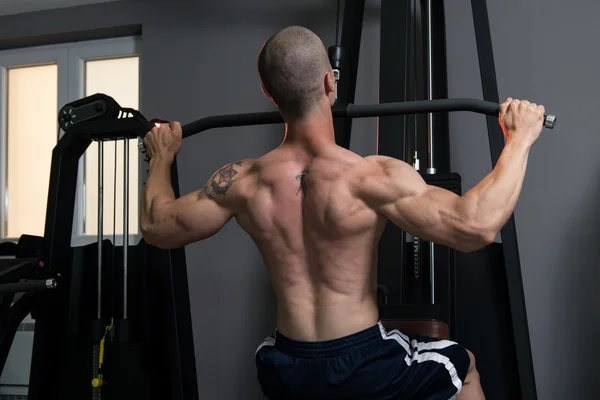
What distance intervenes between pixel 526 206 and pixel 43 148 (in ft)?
9.30

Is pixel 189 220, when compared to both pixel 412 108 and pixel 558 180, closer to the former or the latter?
pixel 412 108

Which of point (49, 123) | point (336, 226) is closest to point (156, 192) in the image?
point (336, 226)

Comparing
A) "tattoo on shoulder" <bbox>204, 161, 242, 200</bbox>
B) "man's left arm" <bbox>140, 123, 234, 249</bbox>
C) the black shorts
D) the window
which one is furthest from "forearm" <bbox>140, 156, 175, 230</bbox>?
the window

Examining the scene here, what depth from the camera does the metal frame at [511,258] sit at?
240 cm

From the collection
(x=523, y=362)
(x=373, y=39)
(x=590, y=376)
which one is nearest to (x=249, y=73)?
(x=373, y=39)

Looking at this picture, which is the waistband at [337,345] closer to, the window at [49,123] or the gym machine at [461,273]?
the gym machine at [461,273]

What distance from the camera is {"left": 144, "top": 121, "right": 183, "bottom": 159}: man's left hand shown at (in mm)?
2068

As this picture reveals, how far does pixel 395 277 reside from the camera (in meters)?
2.32

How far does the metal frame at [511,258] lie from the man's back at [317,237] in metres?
0.96

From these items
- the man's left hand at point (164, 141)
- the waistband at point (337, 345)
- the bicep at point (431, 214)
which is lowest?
the waistband at point (337, 345)

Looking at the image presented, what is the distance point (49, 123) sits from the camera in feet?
13.2

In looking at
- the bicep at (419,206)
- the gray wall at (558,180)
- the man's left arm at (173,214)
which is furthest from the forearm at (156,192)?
the gray wall at (558,180)

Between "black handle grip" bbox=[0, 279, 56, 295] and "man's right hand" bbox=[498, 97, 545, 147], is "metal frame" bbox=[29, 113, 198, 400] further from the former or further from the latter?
"man's right hand" bbox=[498, 97, 545, 147]

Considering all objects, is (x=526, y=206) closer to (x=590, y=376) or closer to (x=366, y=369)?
(x=590, y=376)
